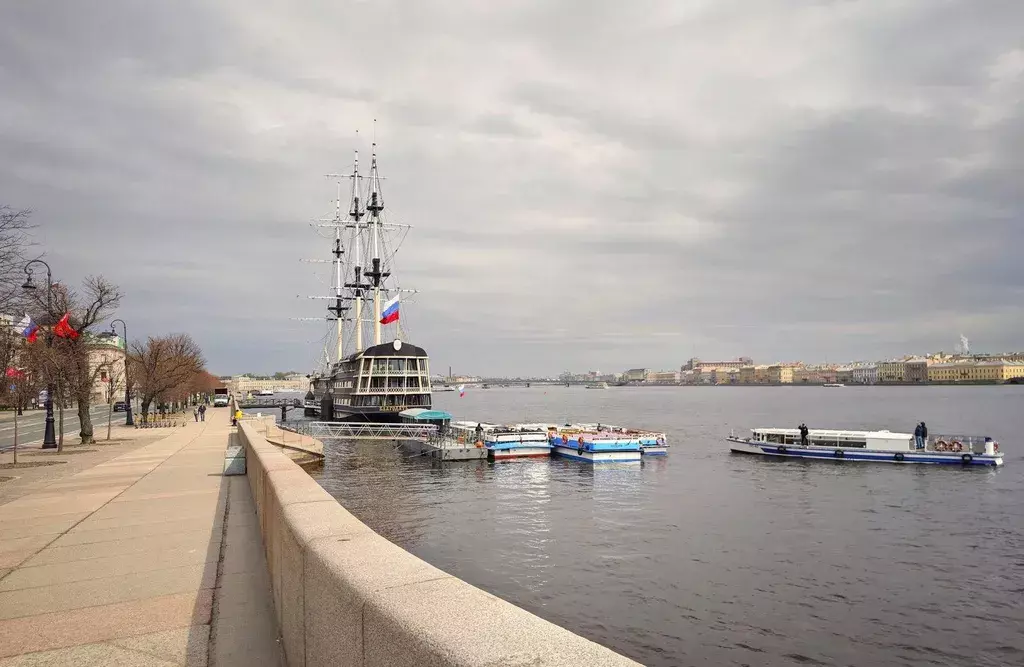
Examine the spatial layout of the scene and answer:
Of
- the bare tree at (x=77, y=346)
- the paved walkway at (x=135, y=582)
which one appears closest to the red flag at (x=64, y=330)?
the bare tree at (x=77, y=346)

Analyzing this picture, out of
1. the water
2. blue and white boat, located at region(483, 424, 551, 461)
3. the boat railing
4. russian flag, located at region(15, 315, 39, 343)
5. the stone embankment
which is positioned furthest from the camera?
blue and white boat, located at region(483, 424, 551, 461)

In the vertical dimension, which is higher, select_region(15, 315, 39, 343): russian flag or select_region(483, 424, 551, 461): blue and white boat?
select_region(15, 315, 39, 343): russian flag

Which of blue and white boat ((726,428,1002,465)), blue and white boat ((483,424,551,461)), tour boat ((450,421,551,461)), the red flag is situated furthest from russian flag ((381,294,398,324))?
the red flag

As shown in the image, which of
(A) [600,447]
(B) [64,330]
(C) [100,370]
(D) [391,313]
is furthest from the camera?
(D) [391,313]

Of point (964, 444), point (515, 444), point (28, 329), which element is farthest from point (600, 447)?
point (28, 329)

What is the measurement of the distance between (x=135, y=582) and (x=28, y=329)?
28.1 metres

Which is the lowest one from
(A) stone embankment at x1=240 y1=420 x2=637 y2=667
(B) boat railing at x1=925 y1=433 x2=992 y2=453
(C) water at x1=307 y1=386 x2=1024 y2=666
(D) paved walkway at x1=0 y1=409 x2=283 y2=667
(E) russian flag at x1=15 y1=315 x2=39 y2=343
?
(C) water at x1=307 y1=386 x2=1024 y2=666

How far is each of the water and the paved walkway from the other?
982 centimetres

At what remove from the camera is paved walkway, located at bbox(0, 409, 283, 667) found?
523 centimetres

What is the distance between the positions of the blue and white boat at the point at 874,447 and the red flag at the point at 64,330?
49.4 m

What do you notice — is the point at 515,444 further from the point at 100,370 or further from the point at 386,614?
the point at 386,614

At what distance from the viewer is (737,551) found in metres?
24.1

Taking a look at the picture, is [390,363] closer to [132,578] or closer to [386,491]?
[386,491]

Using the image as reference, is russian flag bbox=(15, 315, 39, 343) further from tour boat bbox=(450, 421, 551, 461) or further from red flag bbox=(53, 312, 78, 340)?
tour boat bbox=(450, 421, 551, 461)
